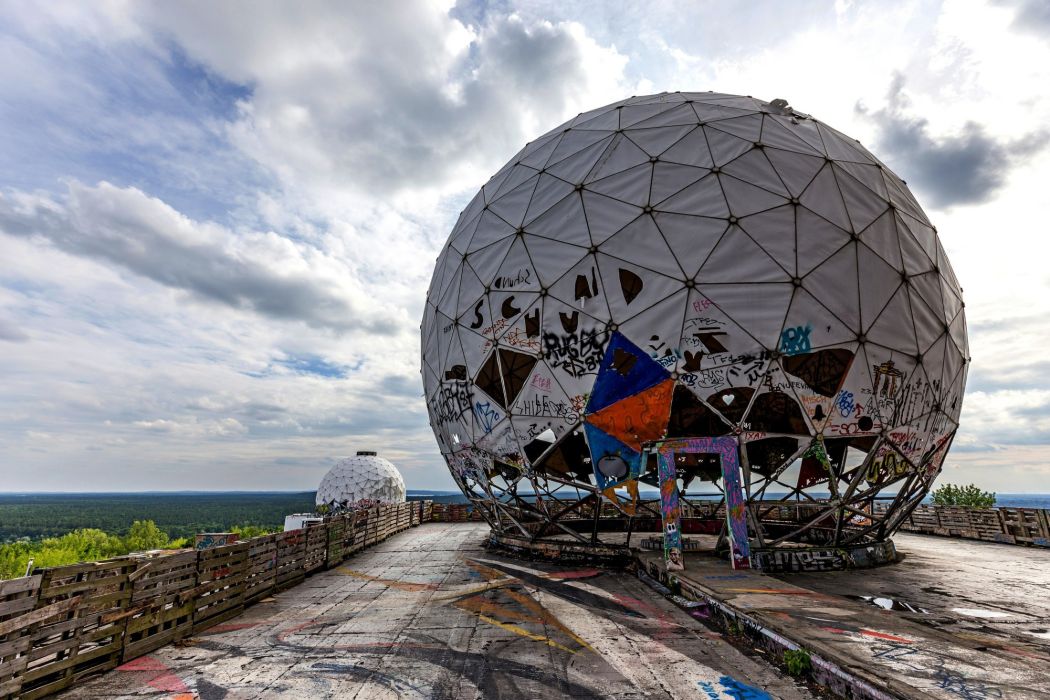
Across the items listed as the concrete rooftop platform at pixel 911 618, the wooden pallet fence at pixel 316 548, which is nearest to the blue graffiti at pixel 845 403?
the concrete rooftop platform at pixel 911 618

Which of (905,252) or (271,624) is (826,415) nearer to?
(905,252)

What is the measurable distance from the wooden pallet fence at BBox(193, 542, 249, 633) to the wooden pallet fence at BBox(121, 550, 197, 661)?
19 centimetres

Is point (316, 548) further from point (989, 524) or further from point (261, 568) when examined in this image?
point (989, 524)

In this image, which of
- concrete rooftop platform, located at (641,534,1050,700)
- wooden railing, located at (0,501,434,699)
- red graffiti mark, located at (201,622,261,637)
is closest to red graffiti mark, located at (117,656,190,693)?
wooden railing, located at (0,501,434,699)

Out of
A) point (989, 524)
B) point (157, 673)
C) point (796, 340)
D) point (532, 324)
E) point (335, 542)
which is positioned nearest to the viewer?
point (157, 673)

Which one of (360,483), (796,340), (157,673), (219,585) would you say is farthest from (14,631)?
(360,483)

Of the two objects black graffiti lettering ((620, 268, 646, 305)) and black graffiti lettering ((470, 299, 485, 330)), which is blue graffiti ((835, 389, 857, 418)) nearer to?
black graffiti lettering ((620, 268, 646, 305))

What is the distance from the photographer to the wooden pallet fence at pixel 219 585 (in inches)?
317

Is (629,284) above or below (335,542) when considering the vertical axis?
above

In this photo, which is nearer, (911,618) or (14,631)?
(14,631)

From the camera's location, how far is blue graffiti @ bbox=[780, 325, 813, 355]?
10.3m

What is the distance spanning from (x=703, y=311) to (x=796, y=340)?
2074mm

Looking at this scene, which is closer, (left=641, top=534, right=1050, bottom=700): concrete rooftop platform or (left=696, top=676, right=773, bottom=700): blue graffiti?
(left=641, top=534, right=1050, bottom=700): concrete rooftop platform

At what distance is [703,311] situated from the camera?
10.5 meters
